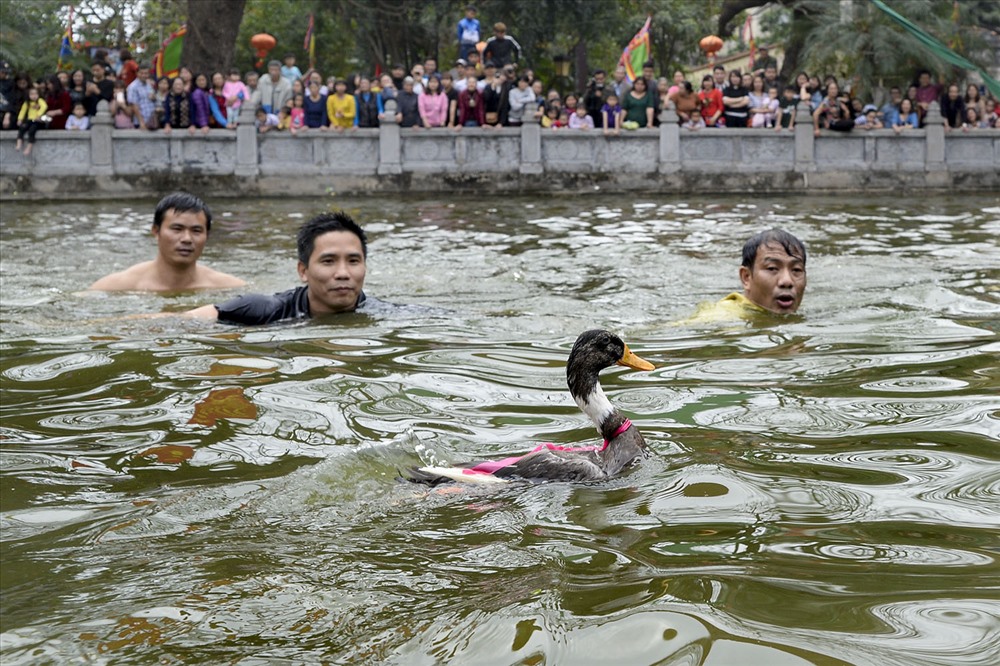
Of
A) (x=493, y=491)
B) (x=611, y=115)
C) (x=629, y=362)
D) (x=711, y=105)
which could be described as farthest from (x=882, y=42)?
(x=493, y=491)

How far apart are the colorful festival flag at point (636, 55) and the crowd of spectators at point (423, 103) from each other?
69.6 inches

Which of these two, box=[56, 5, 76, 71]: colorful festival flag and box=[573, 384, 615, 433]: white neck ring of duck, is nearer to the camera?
box=[573, 384, 615, 433]: white neck ring of duck

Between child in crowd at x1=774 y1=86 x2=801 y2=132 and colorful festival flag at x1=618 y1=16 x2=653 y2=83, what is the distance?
3622 millimetres

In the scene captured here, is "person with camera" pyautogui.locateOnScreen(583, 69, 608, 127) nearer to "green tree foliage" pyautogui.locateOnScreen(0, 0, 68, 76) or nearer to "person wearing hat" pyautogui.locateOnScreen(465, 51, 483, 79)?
"person wearing hat" pyautogui.locateOnScreen(465, 51, 483, 79)

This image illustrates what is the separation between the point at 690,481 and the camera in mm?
4523

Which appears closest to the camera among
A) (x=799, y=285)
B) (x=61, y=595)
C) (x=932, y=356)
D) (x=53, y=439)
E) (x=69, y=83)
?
(x=61, y=595)

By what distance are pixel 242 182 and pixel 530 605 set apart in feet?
77.3

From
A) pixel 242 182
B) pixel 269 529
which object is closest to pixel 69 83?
pixel 242 182

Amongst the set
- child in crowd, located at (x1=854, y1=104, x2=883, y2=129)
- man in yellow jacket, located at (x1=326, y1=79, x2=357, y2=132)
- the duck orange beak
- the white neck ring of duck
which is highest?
man in yellow jacket, located at (x1=326, y1=79, x2=357, y2=132)

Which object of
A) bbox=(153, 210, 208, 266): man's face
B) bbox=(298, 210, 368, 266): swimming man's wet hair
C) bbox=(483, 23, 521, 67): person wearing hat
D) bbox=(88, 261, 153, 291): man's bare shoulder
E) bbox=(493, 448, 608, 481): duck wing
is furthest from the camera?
bbox=(483, 23, 521, 67): person wearing hat

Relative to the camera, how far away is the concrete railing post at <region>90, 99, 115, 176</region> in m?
25.4

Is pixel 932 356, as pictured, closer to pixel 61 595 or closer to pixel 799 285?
pixel 799 285

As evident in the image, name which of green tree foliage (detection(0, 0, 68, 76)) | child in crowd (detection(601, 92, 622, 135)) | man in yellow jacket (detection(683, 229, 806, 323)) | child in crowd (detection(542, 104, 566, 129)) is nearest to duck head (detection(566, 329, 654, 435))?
man in yellow jacket (detection(683, 229, 806, 323))

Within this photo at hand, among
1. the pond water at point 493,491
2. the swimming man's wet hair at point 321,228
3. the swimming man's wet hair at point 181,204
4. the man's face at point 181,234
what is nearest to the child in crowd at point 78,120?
the pond water at point 493,491
